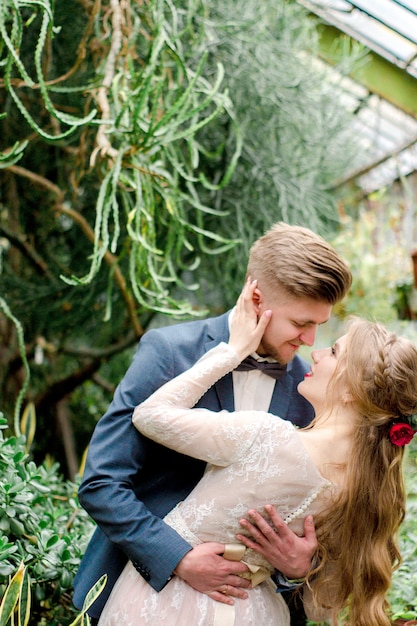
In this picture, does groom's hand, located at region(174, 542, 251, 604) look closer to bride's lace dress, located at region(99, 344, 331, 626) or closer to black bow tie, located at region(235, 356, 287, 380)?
bride's lace dress, located at region(99, 344, 331, 626)

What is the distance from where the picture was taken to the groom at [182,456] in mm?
1663

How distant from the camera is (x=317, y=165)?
164 inches

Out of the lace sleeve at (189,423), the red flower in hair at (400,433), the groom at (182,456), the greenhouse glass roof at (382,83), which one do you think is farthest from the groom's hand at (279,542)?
the greenhouse glass roof at (382,83)

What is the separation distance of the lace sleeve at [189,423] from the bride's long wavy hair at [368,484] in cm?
28

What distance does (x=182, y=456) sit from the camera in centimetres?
183

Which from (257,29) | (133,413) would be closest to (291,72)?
(257,29)

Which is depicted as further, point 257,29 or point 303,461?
point 257,29

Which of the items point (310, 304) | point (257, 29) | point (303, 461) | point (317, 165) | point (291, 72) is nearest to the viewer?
point (303, 461)

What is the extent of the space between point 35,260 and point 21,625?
2907 millimetres

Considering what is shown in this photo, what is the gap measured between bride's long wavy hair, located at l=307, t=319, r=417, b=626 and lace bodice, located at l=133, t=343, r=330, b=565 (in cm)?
10

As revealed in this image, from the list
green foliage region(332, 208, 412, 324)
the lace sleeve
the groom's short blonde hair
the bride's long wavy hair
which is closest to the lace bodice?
the lace sleeve

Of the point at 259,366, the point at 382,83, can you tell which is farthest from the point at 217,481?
the point at 382,83

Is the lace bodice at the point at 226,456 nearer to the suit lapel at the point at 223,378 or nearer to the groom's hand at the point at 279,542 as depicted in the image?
the groom's hand at the point at 279,542

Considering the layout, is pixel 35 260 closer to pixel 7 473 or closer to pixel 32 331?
pixel 32 331
